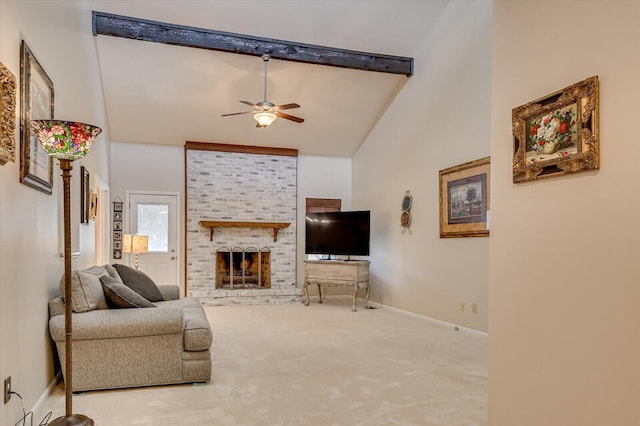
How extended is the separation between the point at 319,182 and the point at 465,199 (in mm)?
3765

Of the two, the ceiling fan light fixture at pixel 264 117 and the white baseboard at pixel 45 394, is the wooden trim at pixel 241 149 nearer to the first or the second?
the ceiling fan light fixture at pixel 264 117

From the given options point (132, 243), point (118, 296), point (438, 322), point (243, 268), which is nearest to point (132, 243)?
point (132, 243)

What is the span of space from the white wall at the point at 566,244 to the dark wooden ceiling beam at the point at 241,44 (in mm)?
4262

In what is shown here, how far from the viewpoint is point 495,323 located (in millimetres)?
2193

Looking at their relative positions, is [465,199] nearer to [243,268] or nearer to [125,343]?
[125,343]

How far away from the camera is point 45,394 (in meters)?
2.93

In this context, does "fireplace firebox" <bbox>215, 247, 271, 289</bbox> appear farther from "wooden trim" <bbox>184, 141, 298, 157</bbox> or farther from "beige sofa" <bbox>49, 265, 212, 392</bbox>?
"beige sofa" <bbox>49, 265, 212, 392</bbox>

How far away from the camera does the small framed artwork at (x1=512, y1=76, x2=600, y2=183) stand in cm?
169

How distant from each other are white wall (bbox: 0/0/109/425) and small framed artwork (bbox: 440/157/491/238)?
4.32 metres

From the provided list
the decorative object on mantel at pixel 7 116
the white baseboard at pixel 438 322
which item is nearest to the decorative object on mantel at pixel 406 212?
the white baseboard at pixel 438 322

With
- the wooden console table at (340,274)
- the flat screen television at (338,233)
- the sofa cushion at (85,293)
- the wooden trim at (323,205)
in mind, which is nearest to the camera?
the sofa cushion at (85,293)

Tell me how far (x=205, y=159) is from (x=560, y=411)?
7.08m

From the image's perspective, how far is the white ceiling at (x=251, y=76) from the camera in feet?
18.4

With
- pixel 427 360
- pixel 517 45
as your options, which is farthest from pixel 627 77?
pixel 427 360
